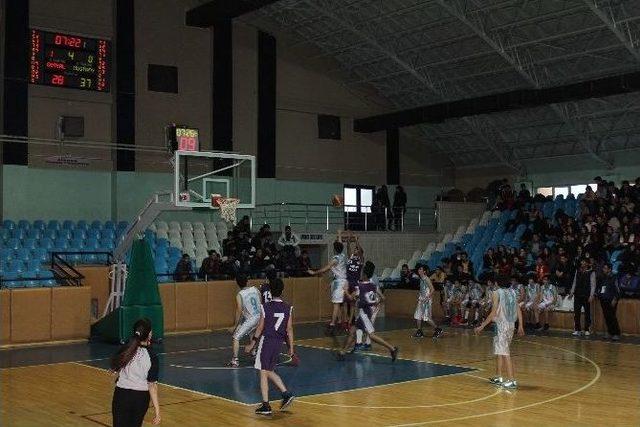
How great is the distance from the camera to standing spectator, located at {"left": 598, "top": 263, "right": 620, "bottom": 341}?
822 inches

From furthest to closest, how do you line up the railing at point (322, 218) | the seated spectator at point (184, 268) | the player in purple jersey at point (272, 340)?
1. the railing at point (322, 218)
2. the seated spectator at point (184, 268)
3. the player in purple jersey at point (272, 340)

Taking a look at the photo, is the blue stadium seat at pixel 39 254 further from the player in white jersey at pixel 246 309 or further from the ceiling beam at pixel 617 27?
the ceiling beam at pixel 617 27

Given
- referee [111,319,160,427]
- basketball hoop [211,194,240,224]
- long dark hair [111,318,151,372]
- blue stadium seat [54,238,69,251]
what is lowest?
referee [111,319,160,427]

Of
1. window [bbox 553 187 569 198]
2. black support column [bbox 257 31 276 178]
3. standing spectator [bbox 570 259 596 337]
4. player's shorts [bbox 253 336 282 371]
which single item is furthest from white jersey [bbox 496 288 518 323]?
window [bbox 553 187 569 198]

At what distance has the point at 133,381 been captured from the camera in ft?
25.0

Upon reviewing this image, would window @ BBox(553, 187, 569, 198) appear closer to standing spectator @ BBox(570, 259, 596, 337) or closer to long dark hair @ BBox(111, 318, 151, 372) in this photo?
standing spectator @ BBox(570, 259, 596, 337)

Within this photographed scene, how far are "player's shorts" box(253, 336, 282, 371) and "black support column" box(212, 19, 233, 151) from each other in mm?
19885

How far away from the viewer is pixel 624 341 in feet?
66.5

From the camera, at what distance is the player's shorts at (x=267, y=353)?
37.1 ft

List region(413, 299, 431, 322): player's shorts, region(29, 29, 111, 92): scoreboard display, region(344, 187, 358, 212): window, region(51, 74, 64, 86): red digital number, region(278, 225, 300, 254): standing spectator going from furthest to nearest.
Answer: region(344, 187, 358, 212): window
region(278, 225, 300, 254): standing spectator
region(51, 74, 64, 86): red digital number
region(29, 29, 111, 92): scoreboard display
region(413, 299, 431, 322): player's shorts

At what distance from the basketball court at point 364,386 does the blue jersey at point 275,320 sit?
1.13m

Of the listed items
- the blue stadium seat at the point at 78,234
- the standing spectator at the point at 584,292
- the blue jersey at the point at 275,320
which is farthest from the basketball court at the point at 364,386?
the blue stadium seat at the point at 78,234

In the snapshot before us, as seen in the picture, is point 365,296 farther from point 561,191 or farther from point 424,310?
point 561,191

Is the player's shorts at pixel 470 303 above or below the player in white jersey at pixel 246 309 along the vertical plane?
below
